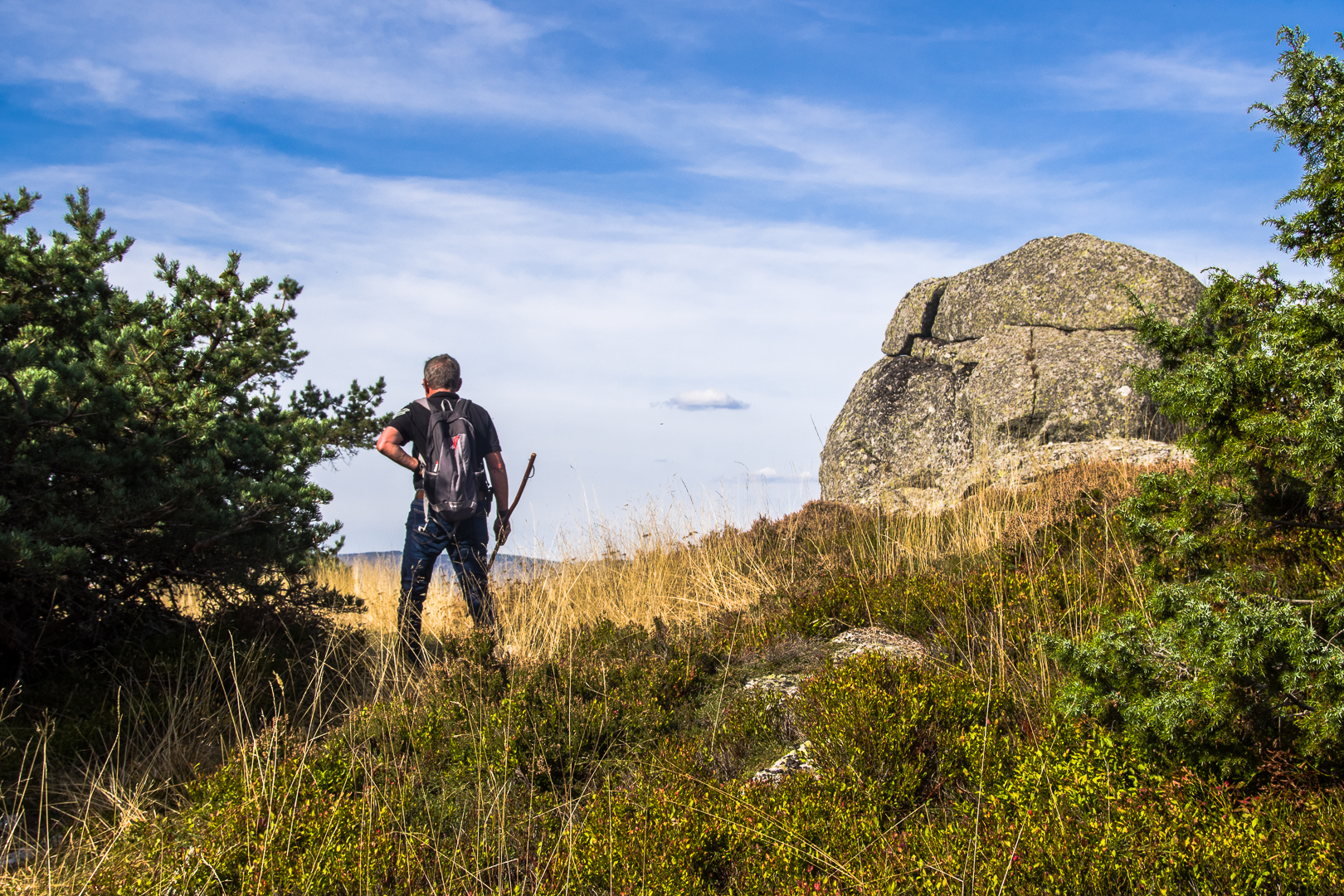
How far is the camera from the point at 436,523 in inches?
255

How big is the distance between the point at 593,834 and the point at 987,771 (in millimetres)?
1650

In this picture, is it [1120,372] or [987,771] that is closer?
[987,771]

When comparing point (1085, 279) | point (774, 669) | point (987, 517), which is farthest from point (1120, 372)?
point (774, 669)

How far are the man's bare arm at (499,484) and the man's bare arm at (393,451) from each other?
65 cm

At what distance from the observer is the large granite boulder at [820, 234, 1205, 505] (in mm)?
10367

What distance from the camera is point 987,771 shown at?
3391mm

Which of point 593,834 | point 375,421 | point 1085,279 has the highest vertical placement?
point 1085,279

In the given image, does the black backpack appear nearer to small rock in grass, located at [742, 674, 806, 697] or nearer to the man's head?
the man's head

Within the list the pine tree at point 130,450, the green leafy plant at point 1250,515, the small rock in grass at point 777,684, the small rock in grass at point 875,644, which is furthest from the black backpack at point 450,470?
the green leafy plant at point 1250,515

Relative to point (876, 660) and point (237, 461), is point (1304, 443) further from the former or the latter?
point (237, 461)

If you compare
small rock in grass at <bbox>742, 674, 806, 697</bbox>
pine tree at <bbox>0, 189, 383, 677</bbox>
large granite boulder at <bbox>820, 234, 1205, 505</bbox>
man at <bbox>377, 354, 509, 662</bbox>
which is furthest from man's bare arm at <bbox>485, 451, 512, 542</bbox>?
large granite boulder at <bbox>820, 234, 1205, 505</bbox>

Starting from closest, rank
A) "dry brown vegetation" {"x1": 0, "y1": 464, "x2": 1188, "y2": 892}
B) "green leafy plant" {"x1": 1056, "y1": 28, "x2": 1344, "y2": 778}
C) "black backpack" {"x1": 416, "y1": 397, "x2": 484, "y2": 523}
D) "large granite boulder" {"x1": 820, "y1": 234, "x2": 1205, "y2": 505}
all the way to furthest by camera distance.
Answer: "green leafy plant" {"x1": 1056, "y1": 28, "x2": 1344, "y2": 778}
"dry brown vegetation" {"x1": 0, "y1": 464, "x2": 1188, "y2": 892}
"black backpack" {"x1": 416, "y1": 397, "x2": 484, "y2": 523}
"large granite boulder" {"x1": 820, "y1": 234, "x2": 1205, "y2": 505}

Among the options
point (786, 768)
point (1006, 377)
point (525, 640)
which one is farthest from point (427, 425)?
point (1006, 377)

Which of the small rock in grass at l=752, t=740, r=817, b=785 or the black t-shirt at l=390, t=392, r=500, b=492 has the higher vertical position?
the black t-shirt at l=390, t=392, r=500, b=492
